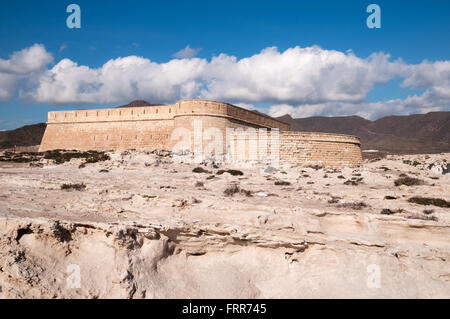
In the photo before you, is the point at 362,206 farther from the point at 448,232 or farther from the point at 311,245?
the point at 311,245

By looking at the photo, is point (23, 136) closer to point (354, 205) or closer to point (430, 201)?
point (354, 205)

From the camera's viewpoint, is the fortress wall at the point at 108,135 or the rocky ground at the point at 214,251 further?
the fortress wall at the point at 108,135

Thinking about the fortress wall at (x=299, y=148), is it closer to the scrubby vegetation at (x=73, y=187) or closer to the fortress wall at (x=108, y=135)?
the fortress wall at (x=108, y=135)

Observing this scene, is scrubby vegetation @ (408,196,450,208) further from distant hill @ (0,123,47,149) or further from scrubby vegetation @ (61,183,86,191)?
distant hill @ (0,123,47,149)

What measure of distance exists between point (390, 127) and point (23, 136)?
89.8 m

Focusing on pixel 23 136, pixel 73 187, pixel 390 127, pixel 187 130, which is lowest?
pixel 73 187

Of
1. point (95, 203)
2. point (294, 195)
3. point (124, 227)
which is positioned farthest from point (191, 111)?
point (124, 227)

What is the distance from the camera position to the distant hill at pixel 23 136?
59219 mm

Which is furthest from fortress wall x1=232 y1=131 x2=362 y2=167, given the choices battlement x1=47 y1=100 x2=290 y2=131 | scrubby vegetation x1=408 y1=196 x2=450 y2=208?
scrubby vegetation x1=408 y1=196 x2=450 y2=208

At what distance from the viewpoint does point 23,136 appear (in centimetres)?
6278

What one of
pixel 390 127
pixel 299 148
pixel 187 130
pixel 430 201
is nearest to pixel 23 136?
pixel 187 130

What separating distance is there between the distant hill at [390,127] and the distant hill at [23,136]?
58.3 m

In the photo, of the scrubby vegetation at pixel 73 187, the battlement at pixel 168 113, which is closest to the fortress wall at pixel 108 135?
the battlement at pixel 168 113

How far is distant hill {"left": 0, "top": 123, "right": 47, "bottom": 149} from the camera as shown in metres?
59.2
